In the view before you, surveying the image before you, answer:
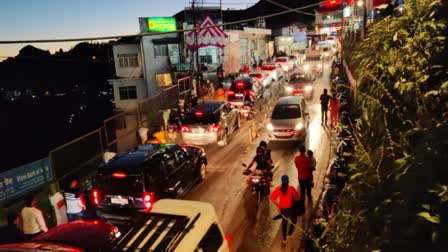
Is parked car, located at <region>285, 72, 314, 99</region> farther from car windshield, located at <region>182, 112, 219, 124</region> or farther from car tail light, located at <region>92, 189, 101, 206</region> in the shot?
car tail light, located at <region>92, 189, 101, 206</region>

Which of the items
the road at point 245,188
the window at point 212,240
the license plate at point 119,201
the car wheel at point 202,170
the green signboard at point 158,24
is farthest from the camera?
the green signboard at point 158,24

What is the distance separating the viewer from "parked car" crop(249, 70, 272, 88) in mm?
31638

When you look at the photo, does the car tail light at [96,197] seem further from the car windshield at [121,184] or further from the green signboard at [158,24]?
the green signboard at [158,24]

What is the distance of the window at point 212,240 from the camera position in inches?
247

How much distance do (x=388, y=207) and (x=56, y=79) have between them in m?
104

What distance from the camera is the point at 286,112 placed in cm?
1753

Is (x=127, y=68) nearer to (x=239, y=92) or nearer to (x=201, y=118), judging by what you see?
(x=239, y=92)

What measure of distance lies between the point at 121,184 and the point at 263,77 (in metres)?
24.1

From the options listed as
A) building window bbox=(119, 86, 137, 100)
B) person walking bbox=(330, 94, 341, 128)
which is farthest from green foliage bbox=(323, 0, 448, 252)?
building window bbox=(119, 86, 137, 100)

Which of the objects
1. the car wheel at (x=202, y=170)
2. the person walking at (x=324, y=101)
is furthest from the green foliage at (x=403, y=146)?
the person walking at (x=324, y=101)

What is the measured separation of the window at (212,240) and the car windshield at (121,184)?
380cm

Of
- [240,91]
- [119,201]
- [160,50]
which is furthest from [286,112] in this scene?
[160,50]

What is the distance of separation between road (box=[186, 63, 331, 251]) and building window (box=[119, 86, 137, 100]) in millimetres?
23212

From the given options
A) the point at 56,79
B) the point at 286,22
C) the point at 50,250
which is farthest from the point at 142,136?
the point at 56,79
